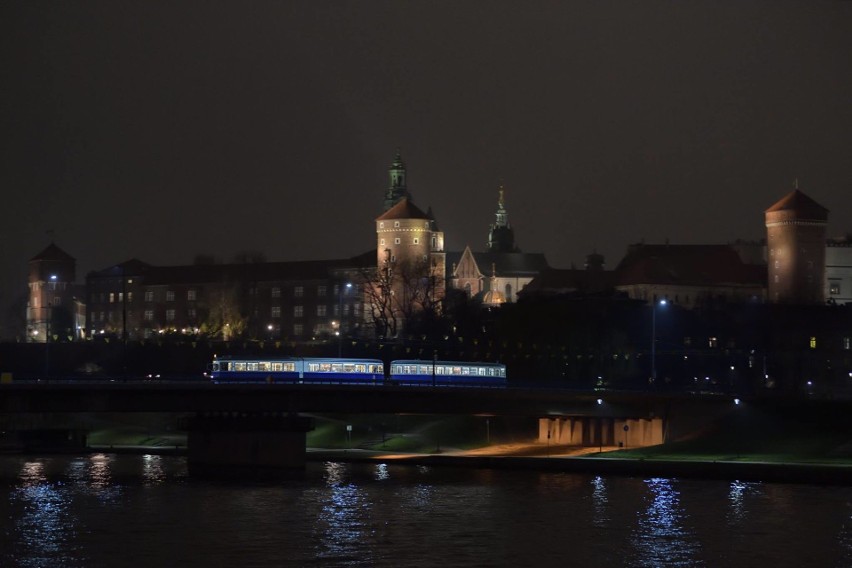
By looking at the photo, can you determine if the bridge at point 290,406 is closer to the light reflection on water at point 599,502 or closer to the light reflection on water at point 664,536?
the light reflection on water at point 599,502

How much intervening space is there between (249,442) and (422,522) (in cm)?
3023

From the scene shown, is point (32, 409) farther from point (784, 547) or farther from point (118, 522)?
point (784, 547)

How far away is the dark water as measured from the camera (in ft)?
220

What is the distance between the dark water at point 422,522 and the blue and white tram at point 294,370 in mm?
22061

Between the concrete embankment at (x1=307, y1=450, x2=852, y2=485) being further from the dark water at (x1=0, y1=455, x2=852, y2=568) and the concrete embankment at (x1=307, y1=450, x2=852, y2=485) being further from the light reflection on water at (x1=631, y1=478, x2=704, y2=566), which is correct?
the light reflection on water at (x1=631, y1=478, x2=704, y2=566)

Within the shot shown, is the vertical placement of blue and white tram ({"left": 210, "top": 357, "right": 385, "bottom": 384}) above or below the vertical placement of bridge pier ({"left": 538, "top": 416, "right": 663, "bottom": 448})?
above

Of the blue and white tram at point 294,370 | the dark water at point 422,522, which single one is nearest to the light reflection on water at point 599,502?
the dark water at point 422,522

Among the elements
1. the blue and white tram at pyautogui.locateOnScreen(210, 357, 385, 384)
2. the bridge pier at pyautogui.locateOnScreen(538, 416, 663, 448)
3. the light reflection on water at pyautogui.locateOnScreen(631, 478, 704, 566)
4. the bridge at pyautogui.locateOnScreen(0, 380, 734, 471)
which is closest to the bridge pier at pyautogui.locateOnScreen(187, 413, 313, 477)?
the bridge at pyautogui.locateOnScreen(0, 380, 734, 471)

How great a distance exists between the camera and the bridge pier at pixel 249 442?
105m

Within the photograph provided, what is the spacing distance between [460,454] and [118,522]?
44499 mm

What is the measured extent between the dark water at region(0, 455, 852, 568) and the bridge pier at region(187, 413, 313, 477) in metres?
5.09

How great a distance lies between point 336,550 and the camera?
223ft

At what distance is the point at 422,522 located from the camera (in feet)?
250

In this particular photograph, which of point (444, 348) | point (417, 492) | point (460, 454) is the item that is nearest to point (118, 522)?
point (417, 492)
